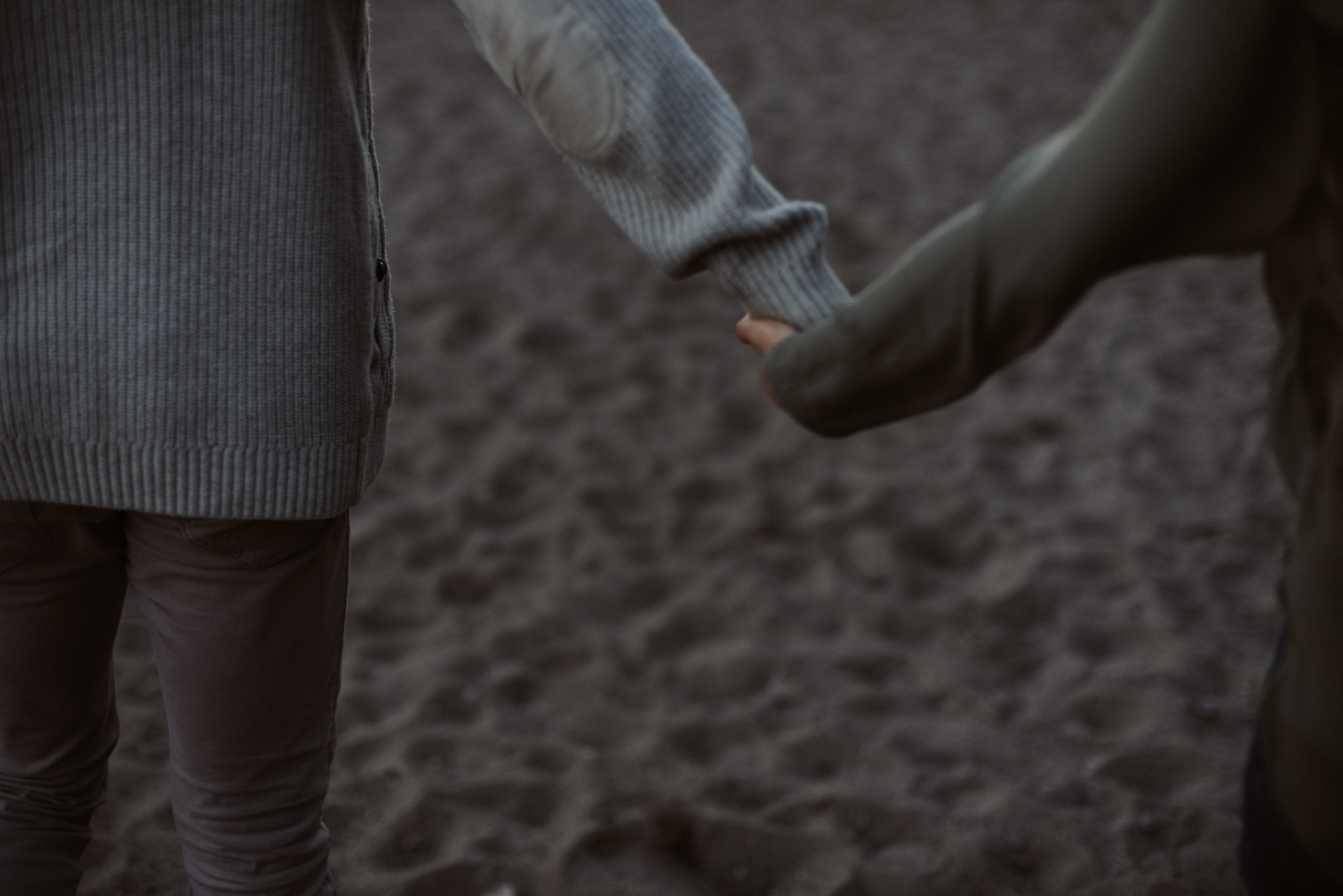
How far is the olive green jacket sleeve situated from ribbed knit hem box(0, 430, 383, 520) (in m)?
0.56

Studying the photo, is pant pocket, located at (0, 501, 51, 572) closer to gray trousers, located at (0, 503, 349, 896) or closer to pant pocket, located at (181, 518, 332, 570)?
gray trousers, located at (0, 503, 349, 896)

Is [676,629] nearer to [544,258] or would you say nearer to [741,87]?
[544,258]

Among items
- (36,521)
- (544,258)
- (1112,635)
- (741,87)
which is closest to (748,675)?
(1112,635)

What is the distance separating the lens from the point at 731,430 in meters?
3.82

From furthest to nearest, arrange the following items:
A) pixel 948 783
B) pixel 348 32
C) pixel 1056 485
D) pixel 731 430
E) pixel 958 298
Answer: pixel 731 430
pixel 1056 485
pixel 948 783
pixel 348 32
pixel 958 298

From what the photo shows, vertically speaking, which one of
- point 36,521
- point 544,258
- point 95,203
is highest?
point 95,203

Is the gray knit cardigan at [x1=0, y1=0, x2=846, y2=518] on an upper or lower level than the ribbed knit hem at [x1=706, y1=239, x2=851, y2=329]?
upper

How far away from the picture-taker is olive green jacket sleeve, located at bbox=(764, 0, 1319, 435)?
0.91 m

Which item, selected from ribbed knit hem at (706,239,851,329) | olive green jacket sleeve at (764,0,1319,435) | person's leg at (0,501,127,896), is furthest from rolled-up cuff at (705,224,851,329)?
person's leg at (0,501,127,896)

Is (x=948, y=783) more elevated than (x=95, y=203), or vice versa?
(x=95, y=203)

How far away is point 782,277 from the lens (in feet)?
4.44

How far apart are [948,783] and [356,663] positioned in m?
1.28

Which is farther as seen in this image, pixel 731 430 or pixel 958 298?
pixel 731 430

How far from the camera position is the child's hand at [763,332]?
1381mm
